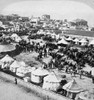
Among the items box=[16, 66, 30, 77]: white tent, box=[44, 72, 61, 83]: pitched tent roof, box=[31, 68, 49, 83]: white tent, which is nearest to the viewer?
box=[44, 72, 61, 83]: pitched tent roof

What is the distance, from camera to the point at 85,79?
14.9 metres

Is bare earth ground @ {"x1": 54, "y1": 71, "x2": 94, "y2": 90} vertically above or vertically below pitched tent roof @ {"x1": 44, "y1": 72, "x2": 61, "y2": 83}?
below

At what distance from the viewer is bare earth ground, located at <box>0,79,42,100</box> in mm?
11633

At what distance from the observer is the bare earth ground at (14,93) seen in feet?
38.2

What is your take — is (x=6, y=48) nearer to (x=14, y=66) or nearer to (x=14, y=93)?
(x=14, y=66)

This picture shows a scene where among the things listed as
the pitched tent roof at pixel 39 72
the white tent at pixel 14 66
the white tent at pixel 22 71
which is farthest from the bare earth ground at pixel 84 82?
the white tent at pixel 14 66

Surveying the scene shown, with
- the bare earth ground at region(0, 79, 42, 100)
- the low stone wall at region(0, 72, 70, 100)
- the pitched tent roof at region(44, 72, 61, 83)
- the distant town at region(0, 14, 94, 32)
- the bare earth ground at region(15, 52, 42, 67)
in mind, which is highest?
the distant town at region(0, 14, 94, 32)

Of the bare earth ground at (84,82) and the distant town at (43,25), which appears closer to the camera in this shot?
the bare earth ground at (84,82)

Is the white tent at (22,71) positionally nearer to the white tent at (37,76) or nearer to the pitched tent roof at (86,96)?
the white tent at (37,76)

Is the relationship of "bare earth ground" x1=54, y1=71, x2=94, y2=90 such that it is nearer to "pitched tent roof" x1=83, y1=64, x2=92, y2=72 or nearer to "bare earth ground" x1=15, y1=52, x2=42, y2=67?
"pitched tent roof" x1=83, y1=64, x2=92, y2=72

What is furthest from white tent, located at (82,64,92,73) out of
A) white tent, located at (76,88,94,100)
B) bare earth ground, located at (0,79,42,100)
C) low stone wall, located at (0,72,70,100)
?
bare earth ground, located at (0,79,42,100)

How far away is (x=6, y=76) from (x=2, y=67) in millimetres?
2821

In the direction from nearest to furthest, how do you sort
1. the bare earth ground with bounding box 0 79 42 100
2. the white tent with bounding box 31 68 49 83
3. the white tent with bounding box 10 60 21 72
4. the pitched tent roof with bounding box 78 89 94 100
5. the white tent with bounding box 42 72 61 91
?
the pitched tent roof with bounding box 78 89 94 100
the bare earth ground with bounding box 0 79 42 100
the white tent with bounding box 42 72 61 91
the white tent with bounding box 31 68 49 83
the white tent with bounding box 10 60 21 72

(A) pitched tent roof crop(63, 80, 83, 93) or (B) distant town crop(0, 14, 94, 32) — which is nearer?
(A) pitched tent roof crop(63, 80, 83, 93)
